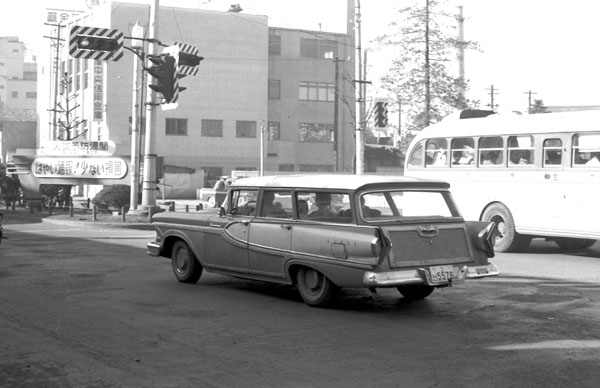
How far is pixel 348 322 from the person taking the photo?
8781 millimetres

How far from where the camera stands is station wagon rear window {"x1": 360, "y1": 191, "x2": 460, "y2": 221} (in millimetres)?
9477

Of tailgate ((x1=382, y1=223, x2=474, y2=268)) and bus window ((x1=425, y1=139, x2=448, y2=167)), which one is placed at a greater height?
bus window ((x1=425, y1=139, x2=448, y2=167))

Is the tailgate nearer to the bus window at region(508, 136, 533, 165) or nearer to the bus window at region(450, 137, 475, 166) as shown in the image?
the bus window at region(508, 136, 533, 165)

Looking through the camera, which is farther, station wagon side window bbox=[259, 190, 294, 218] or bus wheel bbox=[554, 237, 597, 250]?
bus wheel bbox=[554, 237, 597, 250]

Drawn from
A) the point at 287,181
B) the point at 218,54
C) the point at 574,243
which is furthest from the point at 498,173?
the point at 218,54

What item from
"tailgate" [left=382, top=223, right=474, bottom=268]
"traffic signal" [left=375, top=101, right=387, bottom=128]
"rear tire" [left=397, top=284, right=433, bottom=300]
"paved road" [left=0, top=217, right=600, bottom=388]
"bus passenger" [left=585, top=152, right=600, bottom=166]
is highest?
"traffic signal" [left=375, top=101, right=387, bottom=128]

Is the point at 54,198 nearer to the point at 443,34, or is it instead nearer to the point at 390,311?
the point at 443,34

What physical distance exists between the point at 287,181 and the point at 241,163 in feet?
189

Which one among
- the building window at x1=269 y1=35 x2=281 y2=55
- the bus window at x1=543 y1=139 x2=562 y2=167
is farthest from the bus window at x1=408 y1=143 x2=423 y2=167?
the building window at x1=269 y1=35 x2=281 y2=55

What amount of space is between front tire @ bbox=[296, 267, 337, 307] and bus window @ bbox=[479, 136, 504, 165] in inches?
373

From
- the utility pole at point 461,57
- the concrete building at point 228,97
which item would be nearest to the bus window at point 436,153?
the utility pole at point 461,57

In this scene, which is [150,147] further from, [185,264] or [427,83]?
[185,264]

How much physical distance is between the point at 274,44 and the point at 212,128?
10.2 meters

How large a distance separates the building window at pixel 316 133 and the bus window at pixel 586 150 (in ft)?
183
